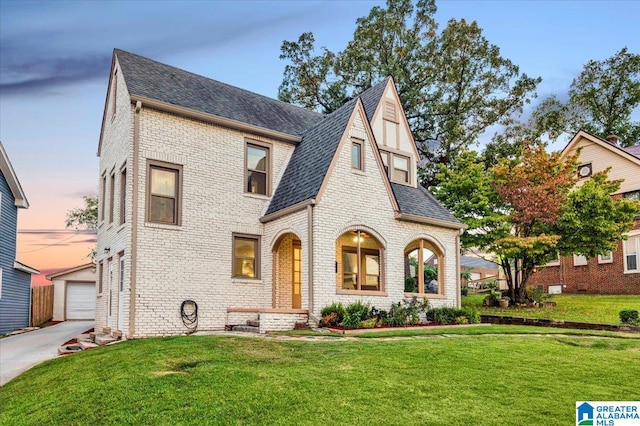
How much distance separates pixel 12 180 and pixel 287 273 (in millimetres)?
14883

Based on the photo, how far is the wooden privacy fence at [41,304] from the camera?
27.4 meters

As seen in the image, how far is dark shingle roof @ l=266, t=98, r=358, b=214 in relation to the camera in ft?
48.9

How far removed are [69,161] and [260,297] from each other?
1066cm

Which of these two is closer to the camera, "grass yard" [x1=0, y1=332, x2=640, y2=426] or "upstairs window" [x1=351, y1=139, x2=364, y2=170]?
"grass yard" [x1=0, y1=332, x2=640, y2=426]

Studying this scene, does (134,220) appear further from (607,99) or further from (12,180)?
(607,99)

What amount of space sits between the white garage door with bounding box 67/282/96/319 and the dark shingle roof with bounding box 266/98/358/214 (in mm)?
19297

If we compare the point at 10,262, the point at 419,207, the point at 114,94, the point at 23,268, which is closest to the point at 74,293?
the point at 23,268

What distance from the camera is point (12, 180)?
923 inches

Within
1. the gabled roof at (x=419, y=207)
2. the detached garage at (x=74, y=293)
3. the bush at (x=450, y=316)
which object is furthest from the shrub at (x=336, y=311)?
the detached garage at (x=74, y=293)

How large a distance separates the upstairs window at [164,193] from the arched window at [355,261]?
16.7ft

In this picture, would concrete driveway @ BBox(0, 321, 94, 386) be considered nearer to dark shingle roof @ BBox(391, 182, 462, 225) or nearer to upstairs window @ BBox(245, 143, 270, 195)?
upstairs window @ BBox(245, 143, 270, 195)

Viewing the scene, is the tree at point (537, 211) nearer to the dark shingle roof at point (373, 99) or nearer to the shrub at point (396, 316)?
the dark shingle roof at point (373, 99)

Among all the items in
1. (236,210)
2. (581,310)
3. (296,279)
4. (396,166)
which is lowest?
(581,310)

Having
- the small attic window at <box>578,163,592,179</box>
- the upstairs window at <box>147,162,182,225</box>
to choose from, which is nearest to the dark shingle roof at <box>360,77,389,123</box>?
the upstairs window at <box>147,162,182,225</box>
